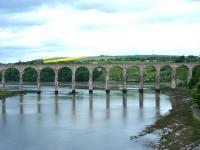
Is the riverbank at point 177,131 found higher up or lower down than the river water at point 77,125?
higher up

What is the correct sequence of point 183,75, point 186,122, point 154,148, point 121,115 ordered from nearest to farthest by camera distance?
point 154,148 → point 186,122 → point 121,115 → point 183,75

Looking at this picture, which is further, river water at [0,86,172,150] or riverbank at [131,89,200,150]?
river water at [0,86,172,150]

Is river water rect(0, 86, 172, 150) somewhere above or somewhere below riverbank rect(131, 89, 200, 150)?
below

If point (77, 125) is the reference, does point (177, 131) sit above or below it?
above

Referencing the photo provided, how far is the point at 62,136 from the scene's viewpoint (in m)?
56.4

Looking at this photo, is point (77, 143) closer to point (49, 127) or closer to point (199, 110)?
point (49, 127)

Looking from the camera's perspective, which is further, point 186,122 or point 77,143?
point 186,122

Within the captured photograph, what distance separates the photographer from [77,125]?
2591 inches

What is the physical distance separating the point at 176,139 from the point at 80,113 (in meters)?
32.6

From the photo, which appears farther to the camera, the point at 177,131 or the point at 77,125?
the point at 77,125

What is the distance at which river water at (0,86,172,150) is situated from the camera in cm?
5112

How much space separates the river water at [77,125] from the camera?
51.1 metres

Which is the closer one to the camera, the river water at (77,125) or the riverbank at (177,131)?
the riverbank at (177,131)

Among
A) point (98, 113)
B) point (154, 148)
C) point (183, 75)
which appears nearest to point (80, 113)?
point (98, 113)
